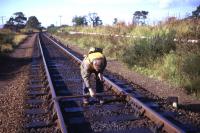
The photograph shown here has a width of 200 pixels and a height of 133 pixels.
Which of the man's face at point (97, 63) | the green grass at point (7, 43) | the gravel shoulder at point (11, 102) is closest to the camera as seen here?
the gravel shoulder at point (11, 102)

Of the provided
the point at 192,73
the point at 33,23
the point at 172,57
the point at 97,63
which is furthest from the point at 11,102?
the point at 33,23

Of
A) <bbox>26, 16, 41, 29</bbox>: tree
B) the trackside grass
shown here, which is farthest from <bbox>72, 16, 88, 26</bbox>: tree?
the trackside grass

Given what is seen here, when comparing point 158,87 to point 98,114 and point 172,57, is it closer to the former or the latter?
point 172,57

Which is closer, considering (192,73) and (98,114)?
(98,114)

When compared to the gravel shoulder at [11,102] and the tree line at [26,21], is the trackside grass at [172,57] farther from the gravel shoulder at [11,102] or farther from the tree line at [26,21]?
the tree line at [26,21]

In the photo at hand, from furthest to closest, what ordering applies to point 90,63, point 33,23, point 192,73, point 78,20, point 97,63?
point 33,23 < point 78,20 < point 192,73 < point 90,63 < point 97,63

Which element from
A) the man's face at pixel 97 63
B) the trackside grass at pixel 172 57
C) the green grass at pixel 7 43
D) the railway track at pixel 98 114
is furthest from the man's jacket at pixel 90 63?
the green grass at pixel 7 43

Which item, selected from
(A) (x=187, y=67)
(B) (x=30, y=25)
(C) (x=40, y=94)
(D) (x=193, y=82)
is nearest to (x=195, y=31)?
(A) (x=187, y=67)

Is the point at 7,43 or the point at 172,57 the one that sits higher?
the point at 172,57

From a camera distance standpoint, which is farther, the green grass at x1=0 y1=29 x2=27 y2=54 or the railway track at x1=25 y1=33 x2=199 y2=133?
the green grass at x1=0 y1=29 x2=27 y2=54

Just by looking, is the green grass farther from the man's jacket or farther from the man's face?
the man's face

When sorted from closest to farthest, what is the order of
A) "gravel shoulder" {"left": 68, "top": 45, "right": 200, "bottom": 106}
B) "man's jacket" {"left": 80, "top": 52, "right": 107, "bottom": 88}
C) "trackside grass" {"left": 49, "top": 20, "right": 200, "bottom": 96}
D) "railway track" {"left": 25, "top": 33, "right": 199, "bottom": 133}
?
"railway track" {"left": 25, "top": 33, "right": 199, "bottom": 133} < "man's jacket" {"left": 80, "top": 52, "right": 107, "bottom": 88} < "gravel shoulder" {"left": 68, "top": 45, "right": 200, "bottom": 106} < "trackside grass" {"left": 49, "top": 20, "right": 200, "bottom": 96}

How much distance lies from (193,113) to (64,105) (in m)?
2.88

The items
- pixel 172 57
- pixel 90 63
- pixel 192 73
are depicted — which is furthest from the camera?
pixel 172 57
